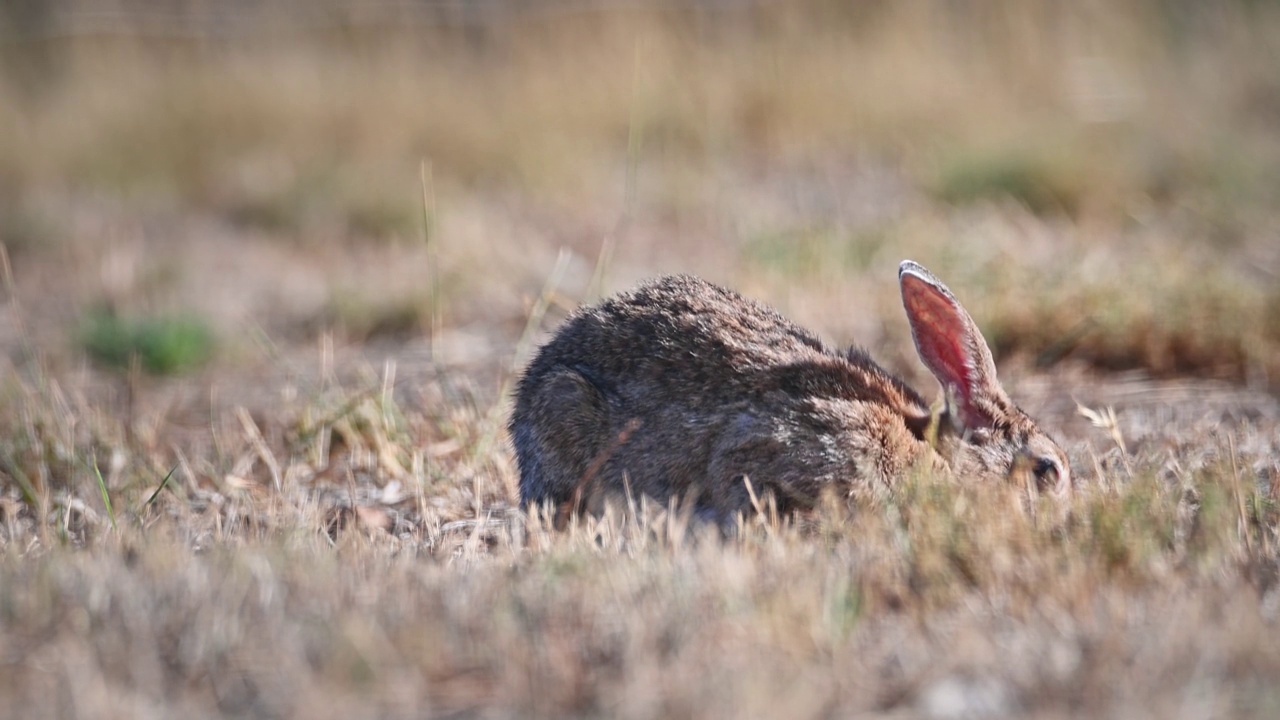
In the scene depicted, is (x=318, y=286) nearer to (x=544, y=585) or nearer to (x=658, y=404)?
(x=658, y=404)

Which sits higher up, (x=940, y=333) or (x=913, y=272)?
(x=913, y=272)

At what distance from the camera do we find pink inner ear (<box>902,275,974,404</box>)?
12.5ft

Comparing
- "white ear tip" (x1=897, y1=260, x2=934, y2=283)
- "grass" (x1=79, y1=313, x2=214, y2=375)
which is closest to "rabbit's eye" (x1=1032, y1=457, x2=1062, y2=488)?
"white ear tip" (x1=897, y1=260, x2=934, y2=283)

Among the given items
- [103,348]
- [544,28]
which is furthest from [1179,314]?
[544,28]

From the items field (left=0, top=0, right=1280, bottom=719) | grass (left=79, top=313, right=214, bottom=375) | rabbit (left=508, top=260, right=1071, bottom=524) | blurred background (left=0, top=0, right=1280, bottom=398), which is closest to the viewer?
field (left=0, top=0, right=1280, bottom=719)

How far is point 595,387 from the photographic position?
3982 millimetres

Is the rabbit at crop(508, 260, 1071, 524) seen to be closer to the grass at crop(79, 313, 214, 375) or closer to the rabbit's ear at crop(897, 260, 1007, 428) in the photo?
the rabbit's ear at crop(897, 260, 1007, 428)

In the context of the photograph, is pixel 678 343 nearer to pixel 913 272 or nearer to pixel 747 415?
pixel 747 415

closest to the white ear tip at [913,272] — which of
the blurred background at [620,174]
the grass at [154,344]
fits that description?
the blurred background at [620,174]

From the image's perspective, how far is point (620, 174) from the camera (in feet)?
35.1

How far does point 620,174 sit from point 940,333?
23.2 feet

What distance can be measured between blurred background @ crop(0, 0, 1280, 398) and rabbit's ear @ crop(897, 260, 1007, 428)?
153 cm

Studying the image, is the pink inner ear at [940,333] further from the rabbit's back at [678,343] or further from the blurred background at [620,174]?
the blurred background at [620,174]

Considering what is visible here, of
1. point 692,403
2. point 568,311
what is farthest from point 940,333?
point 568,311
